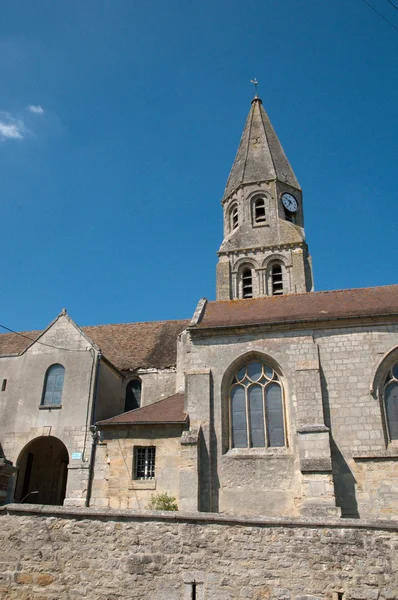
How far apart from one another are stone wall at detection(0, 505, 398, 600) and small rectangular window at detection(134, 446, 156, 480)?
7.35 metres

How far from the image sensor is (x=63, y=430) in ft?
58.8

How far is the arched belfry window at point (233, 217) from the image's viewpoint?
110 feet

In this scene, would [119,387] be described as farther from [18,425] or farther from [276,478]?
[276,478]

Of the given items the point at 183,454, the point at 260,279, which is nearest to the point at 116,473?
the point at 183,454

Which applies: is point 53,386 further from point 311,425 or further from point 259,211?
point 259,211

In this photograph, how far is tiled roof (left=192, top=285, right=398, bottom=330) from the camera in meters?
16.5

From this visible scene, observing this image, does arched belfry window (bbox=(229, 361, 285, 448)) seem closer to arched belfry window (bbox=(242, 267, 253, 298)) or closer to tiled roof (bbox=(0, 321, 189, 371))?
tiled roof (bbox=(0, 321, 189, 371))

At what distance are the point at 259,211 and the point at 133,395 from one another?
17.1 meters

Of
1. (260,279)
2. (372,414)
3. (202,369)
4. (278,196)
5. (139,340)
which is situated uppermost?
(278,196)

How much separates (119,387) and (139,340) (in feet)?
11.5

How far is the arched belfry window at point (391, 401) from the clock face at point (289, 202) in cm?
1927

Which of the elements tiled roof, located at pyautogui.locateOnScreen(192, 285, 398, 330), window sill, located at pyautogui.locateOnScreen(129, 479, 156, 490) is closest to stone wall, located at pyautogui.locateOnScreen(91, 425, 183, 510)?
window sill, located at pyautogui.locateOnScreen(129, 479, 156, 490)

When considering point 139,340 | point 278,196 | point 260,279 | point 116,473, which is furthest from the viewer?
point 278,196

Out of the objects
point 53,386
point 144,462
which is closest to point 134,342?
point 53,386
